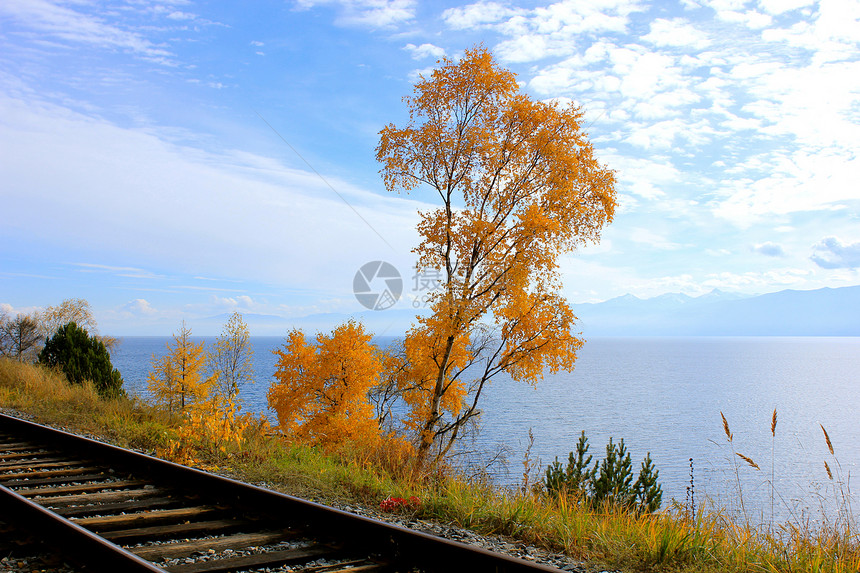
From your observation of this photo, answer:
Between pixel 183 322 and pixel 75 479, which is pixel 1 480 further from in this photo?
pixel 183 322

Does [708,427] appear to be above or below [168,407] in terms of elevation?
below

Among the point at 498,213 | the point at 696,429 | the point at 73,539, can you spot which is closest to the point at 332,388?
the point at 498,213

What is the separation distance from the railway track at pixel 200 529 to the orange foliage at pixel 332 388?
12.7m

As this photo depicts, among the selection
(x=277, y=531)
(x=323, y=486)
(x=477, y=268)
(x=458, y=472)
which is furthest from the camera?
(x=477, y=268)

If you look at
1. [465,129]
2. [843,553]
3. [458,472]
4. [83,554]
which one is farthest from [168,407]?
[843,553]

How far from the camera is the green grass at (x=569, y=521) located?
394 cm

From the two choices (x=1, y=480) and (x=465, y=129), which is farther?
(x=465, y=129)

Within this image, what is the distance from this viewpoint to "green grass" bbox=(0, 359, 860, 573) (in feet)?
12.9

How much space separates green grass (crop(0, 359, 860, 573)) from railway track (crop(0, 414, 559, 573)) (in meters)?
1.00

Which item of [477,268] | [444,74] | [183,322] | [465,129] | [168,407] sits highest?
[444,74]

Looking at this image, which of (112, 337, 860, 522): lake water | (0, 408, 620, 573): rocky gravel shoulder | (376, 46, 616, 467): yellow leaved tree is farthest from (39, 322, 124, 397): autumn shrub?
(0, 408, 620, 573): rocky gravel shoulder

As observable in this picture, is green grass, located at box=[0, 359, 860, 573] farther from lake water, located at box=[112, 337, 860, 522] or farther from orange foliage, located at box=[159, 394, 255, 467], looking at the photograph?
lake water, located at box=[112, 337, 860, 522]

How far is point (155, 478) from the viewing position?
612 cm

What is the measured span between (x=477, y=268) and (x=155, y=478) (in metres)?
11.6
